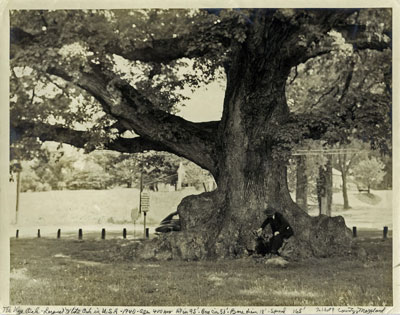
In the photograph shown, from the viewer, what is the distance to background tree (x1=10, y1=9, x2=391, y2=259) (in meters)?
10.4

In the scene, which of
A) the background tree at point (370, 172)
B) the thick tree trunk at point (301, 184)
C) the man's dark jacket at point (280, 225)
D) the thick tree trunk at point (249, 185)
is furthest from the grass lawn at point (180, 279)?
the thick tree trunk at point (301, 184)

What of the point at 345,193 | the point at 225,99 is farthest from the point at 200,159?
the point at 345,193

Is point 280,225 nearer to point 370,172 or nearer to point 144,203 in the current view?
point 370,172

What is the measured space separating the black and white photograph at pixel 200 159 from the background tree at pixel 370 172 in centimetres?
3

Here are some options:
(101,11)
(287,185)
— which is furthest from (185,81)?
(287,185)

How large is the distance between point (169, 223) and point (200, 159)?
1481 millimetres

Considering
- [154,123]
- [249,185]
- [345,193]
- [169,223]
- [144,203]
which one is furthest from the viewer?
[154,123]

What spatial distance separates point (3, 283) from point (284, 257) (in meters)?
5.46

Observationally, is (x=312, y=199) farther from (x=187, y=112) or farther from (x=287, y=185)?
(x=187, y=112)

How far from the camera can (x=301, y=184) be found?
1095 centimetres

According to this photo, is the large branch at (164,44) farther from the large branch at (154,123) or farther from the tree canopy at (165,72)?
the large branch at (154,123)

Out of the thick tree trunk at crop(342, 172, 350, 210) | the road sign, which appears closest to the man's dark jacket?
the thick tree trunk at crop(342, 172, 350, 210)

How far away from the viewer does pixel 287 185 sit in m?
11.1

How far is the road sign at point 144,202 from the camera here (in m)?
10.6
